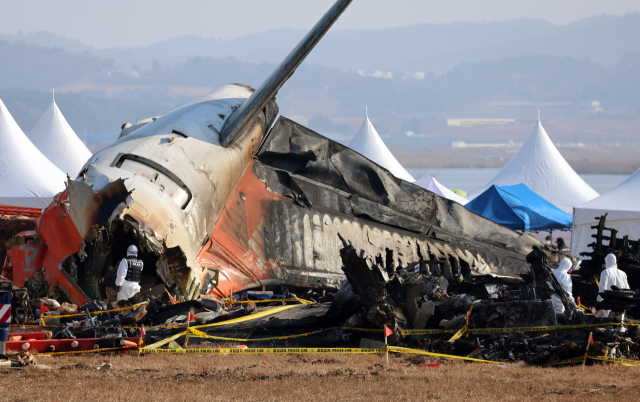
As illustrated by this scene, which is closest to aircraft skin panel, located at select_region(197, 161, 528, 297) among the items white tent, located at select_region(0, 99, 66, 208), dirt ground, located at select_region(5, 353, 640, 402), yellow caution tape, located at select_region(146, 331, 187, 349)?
yellow caution tape, located at select_region(146, 331, 187, 349)

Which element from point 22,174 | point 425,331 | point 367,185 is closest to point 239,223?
point 367,185

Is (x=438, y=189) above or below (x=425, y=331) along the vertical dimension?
above

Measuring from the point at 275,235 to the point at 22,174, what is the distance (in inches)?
569

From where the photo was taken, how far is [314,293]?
17062mm

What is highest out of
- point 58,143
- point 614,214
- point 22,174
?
A: point 58,143

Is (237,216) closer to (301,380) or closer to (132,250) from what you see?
(132,250)

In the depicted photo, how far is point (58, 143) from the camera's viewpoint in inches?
1462

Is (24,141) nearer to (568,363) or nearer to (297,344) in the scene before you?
(297,344)

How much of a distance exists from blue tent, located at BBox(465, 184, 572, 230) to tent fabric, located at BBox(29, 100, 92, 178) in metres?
20.3

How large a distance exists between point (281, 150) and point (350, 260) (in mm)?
8286

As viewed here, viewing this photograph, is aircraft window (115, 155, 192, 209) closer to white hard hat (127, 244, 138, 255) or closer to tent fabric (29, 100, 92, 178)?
white hard hat (127, 244, 138, 255)

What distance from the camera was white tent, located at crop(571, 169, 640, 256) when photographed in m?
23.8

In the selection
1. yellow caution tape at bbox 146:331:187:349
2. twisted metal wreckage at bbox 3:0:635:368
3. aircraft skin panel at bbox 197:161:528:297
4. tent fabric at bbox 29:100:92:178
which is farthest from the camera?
tent fabric at bbox 29:100:92:178

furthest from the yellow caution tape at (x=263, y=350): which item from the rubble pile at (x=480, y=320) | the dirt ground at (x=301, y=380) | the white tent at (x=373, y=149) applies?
the white tent at (x=373, y=149)
